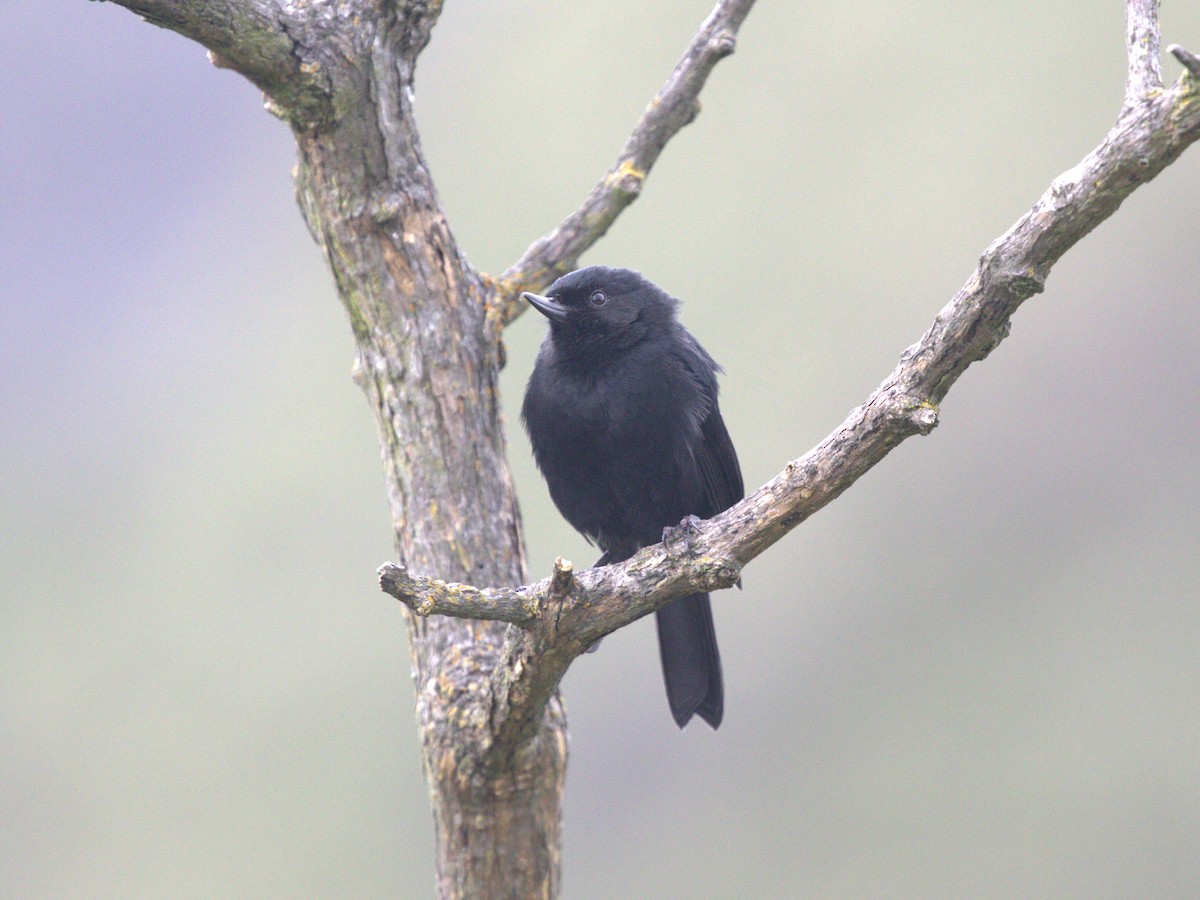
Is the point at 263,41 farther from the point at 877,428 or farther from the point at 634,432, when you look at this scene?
the point at 877,428

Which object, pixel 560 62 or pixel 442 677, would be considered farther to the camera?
pixel 560 62

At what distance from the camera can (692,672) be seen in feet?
14.7

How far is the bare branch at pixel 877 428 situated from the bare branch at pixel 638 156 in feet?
4.98

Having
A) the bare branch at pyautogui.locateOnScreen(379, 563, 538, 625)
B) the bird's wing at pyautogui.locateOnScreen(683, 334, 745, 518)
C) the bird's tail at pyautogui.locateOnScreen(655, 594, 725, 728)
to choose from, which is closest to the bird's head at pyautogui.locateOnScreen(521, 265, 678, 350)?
the bird's wing at pyautogui.locateOnScreen(683, 334, 745, 518)

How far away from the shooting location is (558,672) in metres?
3.46

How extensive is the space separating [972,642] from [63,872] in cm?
1186

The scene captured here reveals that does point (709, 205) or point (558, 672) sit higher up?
point (709, 205)

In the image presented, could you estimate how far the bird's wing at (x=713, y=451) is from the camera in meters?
4.45

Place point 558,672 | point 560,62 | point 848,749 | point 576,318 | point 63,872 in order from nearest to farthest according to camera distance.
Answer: point 558,672
point 576,318
point 63,872
point 848,749
point 560,62

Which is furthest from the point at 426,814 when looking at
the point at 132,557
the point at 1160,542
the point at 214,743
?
the point at 1160,542

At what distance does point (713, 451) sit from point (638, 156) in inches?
45.7

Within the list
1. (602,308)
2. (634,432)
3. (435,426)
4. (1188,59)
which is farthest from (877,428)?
(602,308)

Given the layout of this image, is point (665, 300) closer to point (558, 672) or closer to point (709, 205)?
point (558, 672)

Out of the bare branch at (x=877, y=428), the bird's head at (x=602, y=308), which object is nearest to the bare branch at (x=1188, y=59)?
the bare branch at (x=877, y=428)
